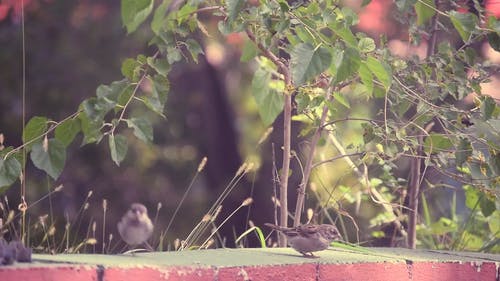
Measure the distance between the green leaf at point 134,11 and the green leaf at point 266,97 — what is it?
1.13 m

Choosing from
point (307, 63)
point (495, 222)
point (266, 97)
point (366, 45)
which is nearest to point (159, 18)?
point (307, 63)

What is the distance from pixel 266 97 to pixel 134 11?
1.20 m

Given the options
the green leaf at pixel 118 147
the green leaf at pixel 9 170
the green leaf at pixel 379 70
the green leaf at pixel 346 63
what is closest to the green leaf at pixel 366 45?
the green leaf at pixel 379 70


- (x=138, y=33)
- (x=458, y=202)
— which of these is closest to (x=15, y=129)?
(x=138, y=33)

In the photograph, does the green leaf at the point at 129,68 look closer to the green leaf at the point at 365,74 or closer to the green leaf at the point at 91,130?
the green leaf at the point at 91,130

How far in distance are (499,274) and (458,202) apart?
4193mm

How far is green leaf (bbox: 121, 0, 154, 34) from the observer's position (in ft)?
11.3

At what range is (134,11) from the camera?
3.46 m

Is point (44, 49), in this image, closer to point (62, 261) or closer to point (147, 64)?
point (147, 64)

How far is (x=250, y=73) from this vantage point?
9.79 m

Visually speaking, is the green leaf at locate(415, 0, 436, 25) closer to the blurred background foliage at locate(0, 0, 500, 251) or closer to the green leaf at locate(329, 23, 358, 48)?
the green leaf at locate(329, 23, 358, 48)

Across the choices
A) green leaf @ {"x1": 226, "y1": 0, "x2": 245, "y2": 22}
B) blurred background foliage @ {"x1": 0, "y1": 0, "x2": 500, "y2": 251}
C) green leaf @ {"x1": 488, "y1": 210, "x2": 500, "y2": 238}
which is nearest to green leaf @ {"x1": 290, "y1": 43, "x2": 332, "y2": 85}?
green leaf @ {"x1": 226, "y1": 0, "x2": 245, "y2": 22}

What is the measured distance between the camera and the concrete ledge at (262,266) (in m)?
3.14

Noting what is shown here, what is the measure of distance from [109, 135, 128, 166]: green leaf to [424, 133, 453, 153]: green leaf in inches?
52.7
